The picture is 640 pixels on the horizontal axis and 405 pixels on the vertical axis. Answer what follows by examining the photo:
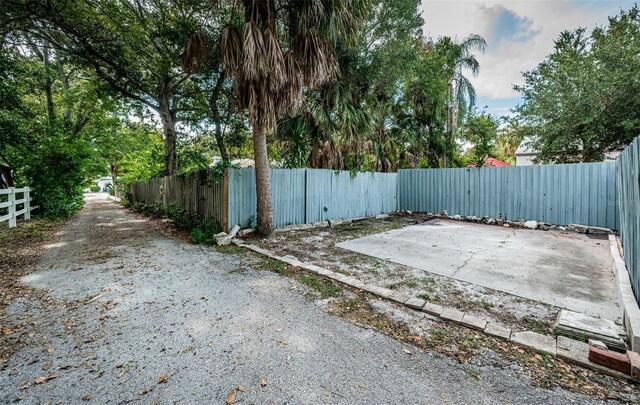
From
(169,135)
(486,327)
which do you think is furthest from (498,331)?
(169,135)

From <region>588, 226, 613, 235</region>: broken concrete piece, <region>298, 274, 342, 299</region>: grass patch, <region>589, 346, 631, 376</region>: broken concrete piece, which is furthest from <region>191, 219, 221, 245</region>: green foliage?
<region>588, 226, 613, 235</region>: broken concrete piece

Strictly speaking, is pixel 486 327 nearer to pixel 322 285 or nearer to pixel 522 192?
pixel 322 285

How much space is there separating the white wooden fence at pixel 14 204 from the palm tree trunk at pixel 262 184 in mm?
6372

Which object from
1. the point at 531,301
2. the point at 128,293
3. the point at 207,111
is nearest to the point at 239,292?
the point at 128,293

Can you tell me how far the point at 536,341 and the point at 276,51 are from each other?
215 inches

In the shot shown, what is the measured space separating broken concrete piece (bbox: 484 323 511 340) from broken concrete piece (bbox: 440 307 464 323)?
9.0 inches

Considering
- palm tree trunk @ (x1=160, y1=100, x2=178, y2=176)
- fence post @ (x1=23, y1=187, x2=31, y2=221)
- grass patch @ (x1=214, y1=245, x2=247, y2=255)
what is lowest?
grass patch @ (x1=214, y1=245, x2=247, y2=255)

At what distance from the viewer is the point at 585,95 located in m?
10.3

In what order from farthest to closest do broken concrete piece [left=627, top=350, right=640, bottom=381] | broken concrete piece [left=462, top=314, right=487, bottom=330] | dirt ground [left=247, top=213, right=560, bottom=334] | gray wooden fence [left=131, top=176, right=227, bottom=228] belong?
gray wooden fence [left=131, top=176, right=227, bottom=228], dirt ground [left=247, top=213, right=560, bottom=334], broken concrete piece [left=462, top=314, right=487, bottom=330], broken concrete piece [left=627, top=350, right=640, bottom=381]

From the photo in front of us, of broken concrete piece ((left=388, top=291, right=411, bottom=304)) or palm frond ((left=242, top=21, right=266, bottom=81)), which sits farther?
palm frond ((left=242, top=21, right=266, bottom=81))

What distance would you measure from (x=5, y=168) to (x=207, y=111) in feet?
22.0

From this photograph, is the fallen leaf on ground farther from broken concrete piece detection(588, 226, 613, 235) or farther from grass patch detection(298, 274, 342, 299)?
broken concrete piece detection(588, 226, 613, 235)

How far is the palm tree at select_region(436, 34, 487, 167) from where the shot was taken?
1139 cm

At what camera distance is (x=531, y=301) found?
295 cm
